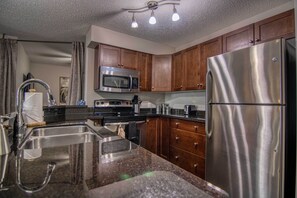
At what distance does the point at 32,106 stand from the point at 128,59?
75.4 inches

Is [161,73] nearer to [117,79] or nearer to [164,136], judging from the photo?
[117,79]

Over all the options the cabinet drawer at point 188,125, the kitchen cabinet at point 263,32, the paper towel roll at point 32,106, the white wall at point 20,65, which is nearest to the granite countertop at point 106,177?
the paper towel roll at point 32,106

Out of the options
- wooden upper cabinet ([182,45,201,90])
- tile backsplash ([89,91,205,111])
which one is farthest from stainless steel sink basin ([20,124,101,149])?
wooden upper cabinet ([182,45,201,90])

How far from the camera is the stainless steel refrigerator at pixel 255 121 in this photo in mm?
1359

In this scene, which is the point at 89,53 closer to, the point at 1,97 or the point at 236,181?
the point at 1,97

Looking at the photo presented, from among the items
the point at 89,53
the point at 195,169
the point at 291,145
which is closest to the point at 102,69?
the point at 89,53

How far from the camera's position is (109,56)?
9.56 feet


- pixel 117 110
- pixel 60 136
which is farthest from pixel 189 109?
pixel 60 136

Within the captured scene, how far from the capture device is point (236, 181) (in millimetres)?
1609

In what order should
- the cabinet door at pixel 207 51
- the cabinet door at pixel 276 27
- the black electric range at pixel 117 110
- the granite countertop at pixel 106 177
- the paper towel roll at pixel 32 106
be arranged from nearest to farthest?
1. the granite countertop at pixel 106 177
2. the paper towel roll at pixel 32 106
3. the cabinet door at pixel 276 27
4. the cabinet door at pixel 207 51
5. the black electric range at pixel 117 110

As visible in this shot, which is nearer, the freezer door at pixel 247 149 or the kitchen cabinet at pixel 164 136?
the freezer door at pixel 247 149

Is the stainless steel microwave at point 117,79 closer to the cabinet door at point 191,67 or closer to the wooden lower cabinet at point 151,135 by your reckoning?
the wooden lower cabinet at point 151,135

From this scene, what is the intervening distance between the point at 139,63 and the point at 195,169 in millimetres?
2050

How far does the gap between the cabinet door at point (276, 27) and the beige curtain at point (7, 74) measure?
4037mm
